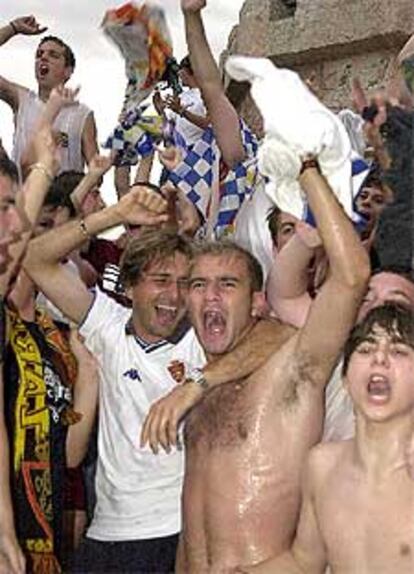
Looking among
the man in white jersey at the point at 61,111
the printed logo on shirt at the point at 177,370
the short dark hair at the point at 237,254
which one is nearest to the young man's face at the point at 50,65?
the man in white jersey at the point at 61,111

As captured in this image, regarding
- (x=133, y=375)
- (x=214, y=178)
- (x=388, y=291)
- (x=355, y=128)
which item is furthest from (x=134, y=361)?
(x=214, y=178)

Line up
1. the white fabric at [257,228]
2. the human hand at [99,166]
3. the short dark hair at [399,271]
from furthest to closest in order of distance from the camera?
the human hand at [99,166] → the white fabric at [257,228] → the short dark hair at [399,271]

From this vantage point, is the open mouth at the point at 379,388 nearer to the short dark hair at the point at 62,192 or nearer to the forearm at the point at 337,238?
the forearm at the point at 337,238

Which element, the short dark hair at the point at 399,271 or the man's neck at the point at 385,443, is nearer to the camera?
the man's neck at the point at 385,443

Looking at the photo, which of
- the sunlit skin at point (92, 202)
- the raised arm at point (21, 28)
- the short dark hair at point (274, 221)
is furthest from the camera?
the raised arm at point (21, 28)

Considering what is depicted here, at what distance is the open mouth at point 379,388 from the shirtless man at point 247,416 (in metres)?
0.24

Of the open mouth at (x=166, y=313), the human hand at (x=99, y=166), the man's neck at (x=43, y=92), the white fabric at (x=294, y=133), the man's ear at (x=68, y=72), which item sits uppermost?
the man's ear at (x=68, y=72)

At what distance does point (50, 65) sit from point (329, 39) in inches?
69.1

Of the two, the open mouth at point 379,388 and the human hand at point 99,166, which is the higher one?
the human hand at point 99,166

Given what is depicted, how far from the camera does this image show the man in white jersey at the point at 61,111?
18.6 ft

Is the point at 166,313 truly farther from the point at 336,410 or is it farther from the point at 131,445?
the point at 336,410

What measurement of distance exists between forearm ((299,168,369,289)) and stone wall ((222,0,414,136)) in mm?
3441

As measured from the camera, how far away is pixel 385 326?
3105 millimetres

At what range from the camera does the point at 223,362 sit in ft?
11.6
